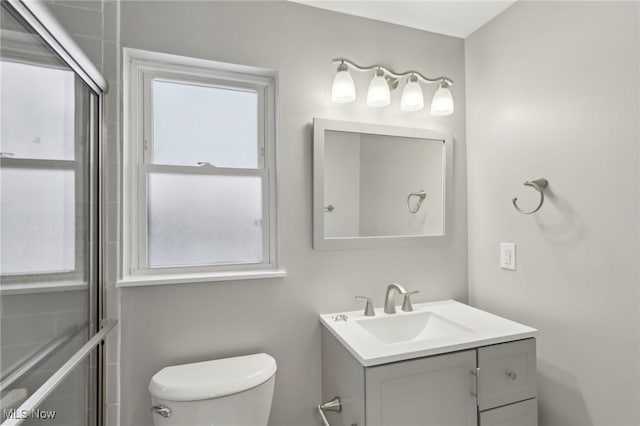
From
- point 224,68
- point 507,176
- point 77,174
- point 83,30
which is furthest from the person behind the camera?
point 507,176

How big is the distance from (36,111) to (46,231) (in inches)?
12.9

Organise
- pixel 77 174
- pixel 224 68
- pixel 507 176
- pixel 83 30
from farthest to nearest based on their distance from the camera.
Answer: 1. pixel 507 176
2. pixel 224 68
3. pixel 83 30
4. pixel 77 174

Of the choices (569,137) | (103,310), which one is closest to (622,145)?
(569,137)

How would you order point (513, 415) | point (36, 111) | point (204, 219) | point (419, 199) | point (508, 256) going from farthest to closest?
point (419, 199), point (508, 256), point (204, 219), point (513, 415), point (36, 111)

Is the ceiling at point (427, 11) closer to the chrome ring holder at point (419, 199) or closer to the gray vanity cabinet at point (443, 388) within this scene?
the chrome ring holder at point (419, 199)

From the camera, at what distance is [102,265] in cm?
122

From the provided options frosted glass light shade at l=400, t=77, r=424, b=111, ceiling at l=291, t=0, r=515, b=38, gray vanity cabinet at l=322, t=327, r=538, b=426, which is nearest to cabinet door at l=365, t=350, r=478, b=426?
gray vanity cabinet at l=322, t=327, r=538, b=426

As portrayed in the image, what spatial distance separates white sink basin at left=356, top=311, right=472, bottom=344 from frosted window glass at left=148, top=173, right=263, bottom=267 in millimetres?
612

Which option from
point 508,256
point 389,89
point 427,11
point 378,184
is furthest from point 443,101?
point 508,256

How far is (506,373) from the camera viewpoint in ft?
4.08

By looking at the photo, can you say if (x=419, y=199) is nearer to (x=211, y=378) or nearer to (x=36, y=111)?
(x=211, y=378)

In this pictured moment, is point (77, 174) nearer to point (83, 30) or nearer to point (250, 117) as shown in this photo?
point (83, 30)

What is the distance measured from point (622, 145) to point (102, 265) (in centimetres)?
191

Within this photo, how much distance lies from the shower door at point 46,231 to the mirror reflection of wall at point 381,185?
0.94 m
